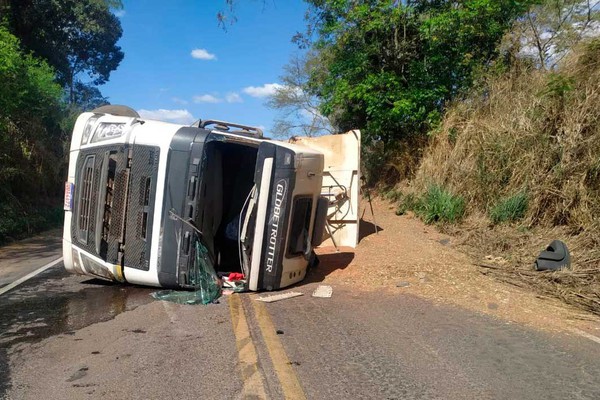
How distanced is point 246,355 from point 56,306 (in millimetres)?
3106

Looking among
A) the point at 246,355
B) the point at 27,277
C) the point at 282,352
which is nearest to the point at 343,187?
the point at 27,277

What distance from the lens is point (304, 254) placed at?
705cm

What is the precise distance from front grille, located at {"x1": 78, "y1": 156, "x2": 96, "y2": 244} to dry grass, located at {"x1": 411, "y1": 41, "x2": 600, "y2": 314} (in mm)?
5743

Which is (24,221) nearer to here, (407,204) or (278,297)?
(407,204)

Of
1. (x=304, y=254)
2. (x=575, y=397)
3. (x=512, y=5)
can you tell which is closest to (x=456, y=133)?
(x=512, y=5)

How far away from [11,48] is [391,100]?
10.5m

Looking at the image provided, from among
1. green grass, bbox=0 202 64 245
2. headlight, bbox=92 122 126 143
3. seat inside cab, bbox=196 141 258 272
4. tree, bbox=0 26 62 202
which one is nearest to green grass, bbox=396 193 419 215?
seat inside cab, bbox=196 141 258 272

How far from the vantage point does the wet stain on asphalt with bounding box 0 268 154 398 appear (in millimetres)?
5098

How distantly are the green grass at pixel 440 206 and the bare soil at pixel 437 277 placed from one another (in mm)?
482

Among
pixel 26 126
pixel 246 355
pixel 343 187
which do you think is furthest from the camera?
pixel 26 126

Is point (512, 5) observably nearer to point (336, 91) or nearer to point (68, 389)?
point (336, 91)

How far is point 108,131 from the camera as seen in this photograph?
6766mm

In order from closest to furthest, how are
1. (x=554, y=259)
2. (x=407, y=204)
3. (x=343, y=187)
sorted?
(x=554, y=259)
(x=343, y=187)
(x=407, y=204)

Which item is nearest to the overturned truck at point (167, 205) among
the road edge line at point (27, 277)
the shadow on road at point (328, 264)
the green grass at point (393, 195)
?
the shadow on road at point (328, 264)
